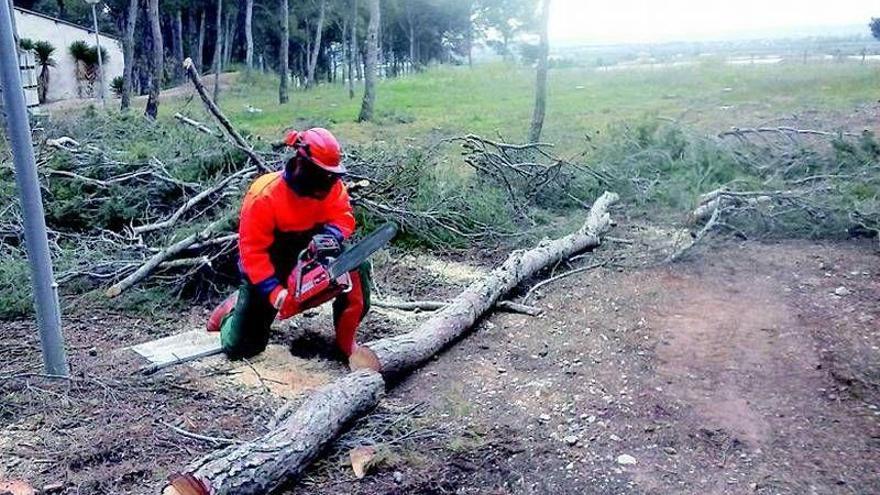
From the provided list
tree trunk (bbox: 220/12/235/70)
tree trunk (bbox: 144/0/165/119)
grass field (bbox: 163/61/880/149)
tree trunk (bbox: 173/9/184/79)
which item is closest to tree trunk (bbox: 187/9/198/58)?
tree trunk (bbox: 173/9/184/79)

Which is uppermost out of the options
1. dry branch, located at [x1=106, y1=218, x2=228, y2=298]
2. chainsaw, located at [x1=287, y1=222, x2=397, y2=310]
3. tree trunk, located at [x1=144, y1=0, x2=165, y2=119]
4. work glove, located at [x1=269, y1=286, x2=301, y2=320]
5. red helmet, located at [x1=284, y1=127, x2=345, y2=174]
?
tree trunk, located at [x1=144, y1=0, x2=165, y2=119]

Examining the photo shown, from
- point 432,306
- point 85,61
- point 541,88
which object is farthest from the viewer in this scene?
point 85,61

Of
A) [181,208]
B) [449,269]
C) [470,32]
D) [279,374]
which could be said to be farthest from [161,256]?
[470,32]

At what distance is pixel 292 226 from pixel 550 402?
1.61 metres

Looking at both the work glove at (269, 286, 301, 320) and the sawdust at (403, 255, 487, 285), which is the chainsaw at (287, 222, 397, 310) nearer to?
the work glove at (269, 286, 301, 320)

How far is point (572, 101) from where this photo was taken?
22.9 m

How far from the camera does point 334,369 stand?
4.34m

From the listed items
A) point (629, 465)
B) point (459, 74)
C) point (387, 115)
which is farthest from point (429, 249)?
point (459, 74)

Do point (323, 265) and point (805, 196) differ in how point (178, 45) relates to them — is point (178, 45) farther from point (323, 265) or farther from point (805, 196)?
point (323, 265)

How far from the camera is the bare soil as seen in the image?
318 centimetres

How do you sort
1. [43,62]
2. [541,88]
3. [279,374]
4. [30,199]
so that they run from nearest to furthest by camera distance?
[30,199] < [279,374] < [541,88] < [43,62]

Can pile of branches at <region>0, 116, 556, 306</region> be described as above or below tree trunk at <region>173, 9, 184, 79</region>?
below

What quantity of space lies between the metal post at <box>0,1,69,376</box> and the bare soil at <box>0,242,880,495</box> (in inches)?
7.5

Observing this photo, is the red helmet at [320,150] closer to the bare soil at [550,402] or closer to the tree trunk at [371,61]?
the bare soil at [550,402]
